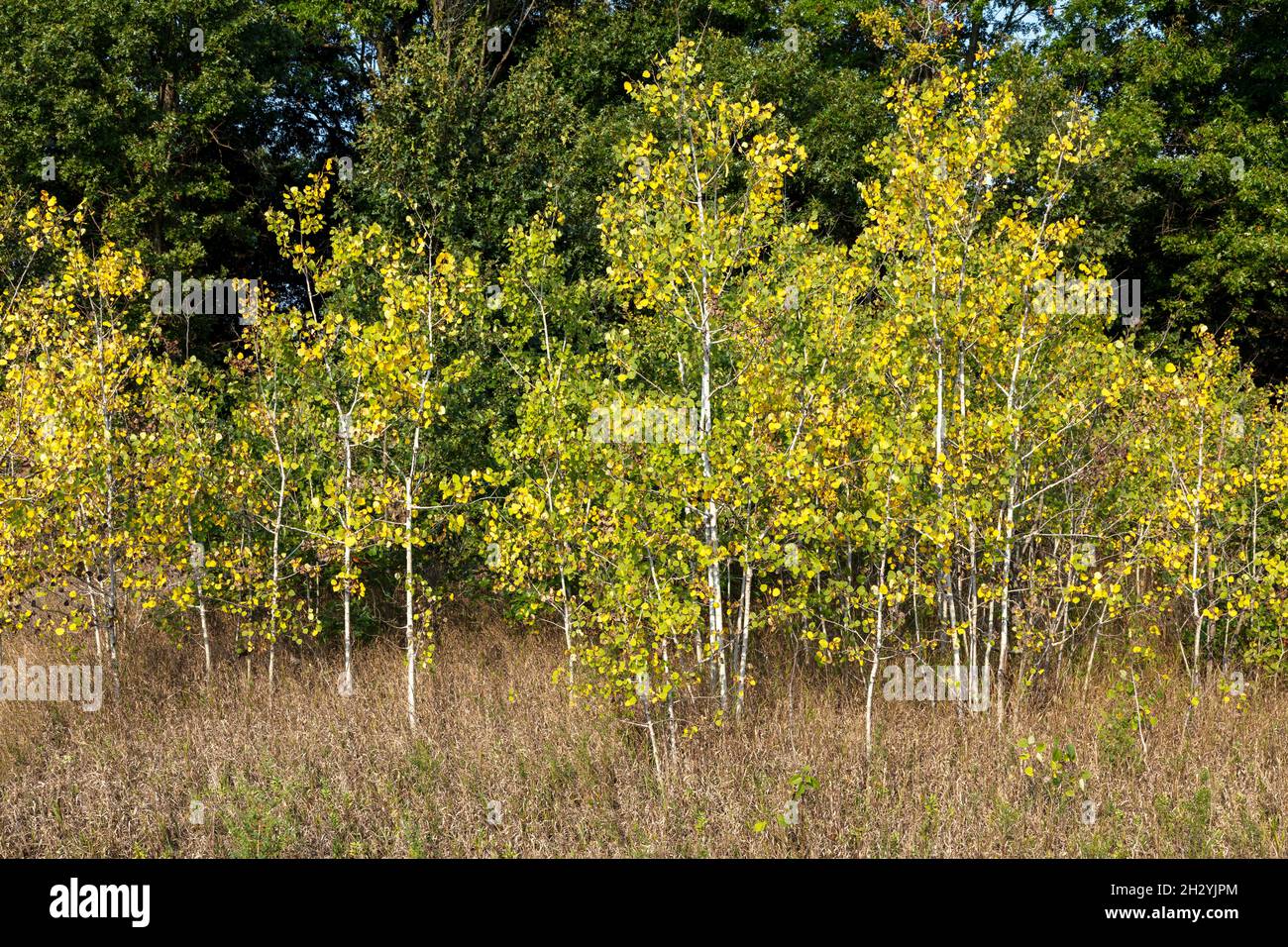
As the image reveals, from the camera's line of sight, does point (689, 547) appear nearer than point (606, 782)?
Yes

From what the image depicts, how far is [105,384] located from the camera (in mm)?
9562

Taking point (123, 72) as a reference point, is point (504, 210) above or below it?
below

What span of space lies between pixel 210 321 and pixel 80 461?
486 inches

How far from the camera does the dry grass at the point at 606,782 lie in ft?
22.2

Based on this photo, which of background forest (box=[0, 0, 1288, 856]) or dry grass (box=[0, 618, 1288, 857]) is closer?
dry grass (box=[0, 618, 1288, 857])

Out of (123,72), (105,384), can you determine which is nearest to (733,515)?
(105,384)

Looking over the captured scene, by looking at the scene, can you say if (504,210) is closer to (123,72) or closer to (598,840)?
(123,72)

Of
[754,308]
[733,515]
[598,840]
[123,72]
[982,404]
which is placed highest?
[123,72]

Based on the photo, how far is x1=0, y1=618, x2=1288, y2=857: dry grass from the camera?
267 inches

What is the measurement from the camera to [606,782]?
25.2ft

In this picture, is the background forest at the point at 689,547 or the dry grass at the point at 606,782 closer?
the dry grass at the point at 606,782

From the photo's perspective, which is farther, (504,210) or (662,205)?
(504,210)

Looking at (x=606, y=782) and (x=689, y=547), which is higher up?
(x=689, y=547)

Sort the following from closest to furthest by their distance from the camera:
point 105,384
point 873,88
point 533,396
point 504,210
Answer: point 533,396
point 105,384
point 504,210
point 873,88
